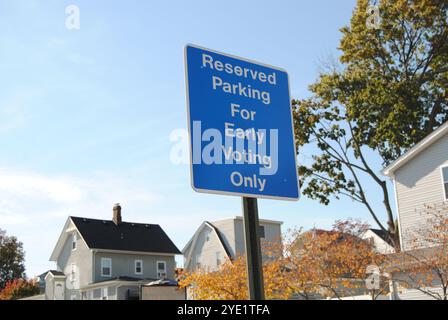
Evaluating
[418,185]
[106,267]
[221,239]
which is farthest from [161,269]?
[418,185]

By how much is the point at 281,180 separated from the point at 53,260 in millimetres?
56440

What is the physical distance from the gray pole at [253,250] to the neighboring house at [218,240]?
1664 inches

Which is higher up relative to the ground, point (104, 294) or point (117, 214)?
point (117, 214)

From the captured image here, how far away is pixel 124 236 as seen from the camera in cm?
5597

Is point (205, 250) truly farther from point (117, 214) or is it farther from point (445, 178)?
point (445, 178)

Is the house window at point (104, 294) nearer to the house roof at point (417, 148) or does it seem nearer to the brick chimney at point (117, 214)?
the brick chimney at point (117, 214)

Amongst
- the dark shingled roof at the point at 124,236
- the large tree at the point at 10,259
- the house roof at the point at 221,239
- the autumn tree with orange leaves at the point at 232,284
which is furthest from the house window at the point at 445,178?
the large tree at the point at 10,259

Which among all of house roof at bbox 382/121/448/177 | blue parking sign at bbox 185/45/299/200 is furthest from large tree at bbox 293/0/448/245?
blue parking sign at bbox 185/45/299/200

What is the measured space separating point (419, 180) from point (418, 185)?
0.24m

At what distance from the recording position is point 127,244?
2167 inches

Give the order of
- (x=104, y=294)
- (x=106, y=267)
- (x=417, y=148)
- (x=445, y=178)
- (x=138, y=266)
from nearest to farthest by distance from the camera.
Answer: (x=445, y=178) → (x=417, y=148) → (x=104, y=294) → (x=106, y=267) → (x=138, y=266)

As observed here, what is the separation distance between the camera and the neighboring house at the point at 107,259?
52188 mm
